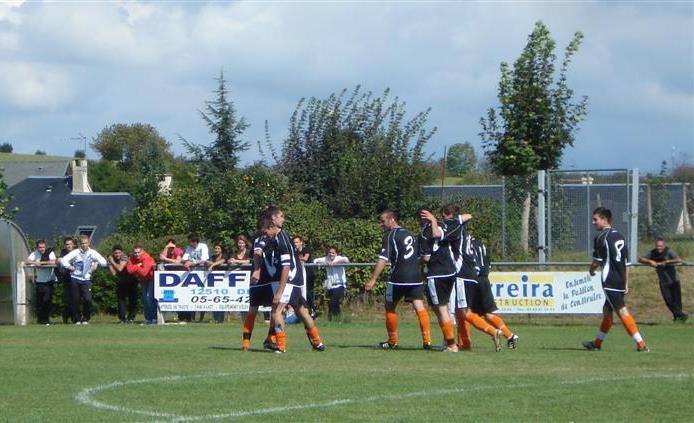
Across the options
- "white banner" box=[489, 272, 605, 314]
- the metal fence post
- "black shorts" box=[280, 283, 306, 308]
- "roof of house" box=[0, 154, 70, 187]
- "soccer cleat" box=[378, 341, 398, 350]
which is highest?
"roof of house" box=[0, 154, 70, 187]

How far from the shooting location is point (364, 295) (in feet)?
91.0

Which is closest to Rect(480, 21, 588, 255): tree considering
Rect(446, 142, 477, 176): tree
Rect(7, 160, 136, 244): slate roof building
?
Rect(7, 160, 136, 244): slate roof building

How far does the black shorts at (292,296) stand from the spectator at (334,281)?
34.0 ft

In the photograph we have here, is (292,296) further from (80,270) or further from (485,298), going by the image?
(80,270)

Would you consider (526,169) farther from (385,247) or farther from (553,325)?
(385,247)

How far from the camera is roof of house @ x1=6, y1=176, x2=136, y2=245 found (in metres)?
68.5

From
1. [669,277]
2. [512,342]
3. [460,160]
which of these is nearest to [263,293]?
[512,342]

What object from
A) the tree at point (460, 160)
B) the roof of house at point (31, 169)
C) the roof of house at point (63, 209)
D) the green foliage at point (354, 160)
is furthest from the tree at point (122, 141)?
the green foliage at point (354, 160)

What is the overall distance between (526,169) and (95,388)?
844 inches

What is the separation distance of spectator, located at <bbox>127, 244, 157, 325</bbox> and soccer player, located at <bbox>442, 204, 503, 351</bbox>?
11175 millimetres

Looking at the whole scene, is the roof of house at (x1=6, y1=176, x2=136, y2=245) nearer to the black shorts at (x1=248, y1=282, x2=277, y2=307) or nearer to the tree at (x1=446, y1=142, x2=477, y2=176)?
the tree at (x1=446, y1=142, x2=477, y2=176)

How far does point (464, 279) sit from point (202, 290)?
1100 cm

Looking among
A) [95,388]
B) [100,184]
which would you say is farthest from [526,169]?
[100,184]

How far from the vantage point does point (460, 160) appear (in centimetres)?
9850
